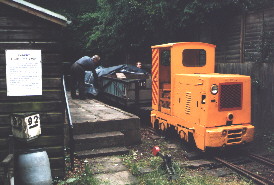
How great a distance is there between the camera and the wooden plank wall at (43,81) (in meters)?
5.36

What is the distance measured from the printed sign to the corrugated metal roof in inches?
24.8

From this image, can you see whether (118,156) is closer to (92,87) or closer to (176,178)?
(176,178)

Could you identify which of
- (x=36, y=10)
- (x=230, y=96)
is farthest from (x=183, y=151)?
(x=36, y=10)

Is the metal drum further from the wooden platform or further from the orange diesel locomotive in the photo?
the orange diesel locomotive

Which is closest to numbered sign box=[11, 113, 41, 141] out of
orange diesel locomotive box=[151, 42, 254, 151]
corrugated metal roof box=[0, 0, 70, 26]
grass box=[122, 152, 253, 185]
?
corrugated metal roof box=[0, 0, 70, 26]

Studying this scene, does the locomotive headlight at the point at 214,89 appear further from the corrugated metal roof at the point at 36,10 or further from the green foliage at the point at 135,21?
the green foliage at the point at 135,21

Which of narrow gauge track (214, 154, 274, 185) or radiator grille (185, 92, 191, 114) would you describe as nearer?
narrow gauge track (214, 154, 274, 185)

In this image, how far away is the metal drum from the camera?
5236 millimetres

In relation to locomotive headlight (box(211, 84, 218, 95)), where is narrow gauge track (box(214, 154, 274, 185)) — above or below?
below

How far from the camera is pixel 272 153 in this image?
755cm

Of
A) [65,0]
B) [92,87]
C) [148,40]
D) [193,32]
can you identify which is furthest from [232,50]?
[65,0]

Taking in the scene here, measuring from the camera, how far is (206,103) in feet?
22.9

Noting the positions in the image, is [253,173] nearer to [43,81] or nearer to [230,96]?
[230,96]

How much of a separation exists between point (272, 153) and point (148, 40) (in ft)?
33.0
